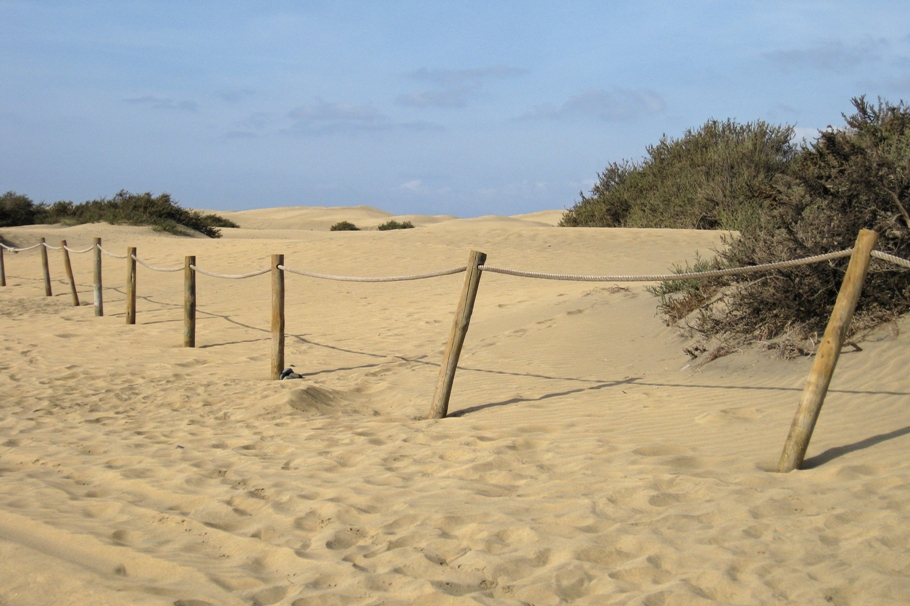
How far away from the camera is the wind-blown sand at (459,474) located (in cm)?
297

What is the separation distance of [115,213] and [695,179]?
20392mm

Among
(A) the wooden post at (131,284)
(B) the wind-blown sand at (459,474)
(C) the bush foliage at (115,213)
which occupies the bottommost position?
(B) the wind-blown sand at (459,474)

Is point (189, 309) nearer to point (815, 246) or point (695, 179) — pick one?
point (815, 246)

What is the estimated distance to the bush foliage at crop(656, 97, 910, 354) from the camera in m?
6.32

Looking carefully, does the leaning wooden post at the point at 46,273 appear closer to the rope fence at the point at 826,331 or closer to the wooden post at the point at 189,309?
the wooden post at the point at 189,309

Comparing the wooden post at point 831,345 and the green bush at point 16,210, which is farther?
the green bush at point 16,210

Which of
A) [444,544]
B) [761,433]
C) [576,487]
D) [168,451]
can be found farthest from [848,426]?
[168,451]

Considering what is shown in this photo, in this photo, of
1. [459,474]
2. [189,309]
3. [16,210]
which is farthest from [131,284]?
[16,210]

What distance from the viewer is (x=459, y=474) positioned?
4367mm

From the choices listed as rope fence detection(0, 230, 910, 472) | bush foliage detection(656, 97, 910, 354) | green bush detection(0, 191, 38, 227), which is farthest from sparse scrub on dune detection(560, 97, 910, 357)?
green bush detection(0, 191, 38, 227)

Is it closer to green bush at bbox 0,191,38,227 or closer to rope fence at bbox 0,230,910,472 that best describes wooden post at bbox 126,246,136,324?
rope fence at bbox 0,230,910,472

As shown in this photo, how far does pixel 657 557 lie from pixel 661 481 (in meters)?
0.91

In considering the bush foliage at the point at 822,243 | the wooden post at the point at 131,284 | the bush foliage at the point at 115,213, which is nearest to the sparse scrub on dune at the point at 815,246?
the bush foliage at the point at 822,243

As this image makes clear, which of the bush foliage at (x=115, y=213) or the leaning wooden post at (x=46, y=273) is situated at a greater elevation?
the bush foliage at (x=115, y=213)
